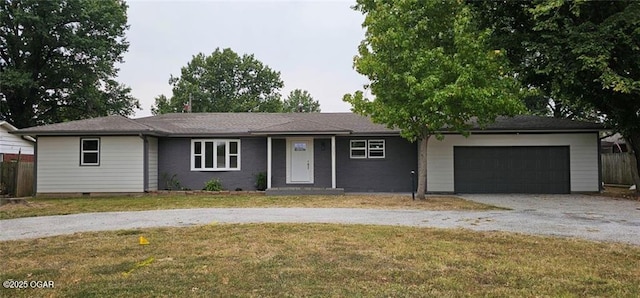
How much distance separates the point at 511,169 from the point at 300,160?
27.2 feet

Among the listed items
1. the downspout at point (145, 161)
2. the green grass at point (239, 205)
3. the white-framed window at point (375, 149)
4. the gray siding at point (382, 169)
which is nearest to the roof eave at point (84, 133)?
the downspout at point (145, 161)

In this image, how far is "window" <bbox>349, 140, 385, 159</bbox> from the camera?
18.0 m

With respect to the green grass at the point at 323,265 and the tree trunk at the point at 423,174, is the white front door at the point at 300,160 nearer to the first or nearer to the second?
the tree trunk at the point at 423,174

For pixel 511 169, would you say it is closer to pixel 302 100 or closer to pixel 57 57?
pixel 57 57

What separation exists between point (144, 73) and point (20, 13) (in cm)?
877

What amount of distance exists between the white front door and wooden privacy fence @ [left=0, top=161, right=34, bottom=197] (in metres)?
10.0

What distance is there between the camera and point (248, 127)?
61.8 ft

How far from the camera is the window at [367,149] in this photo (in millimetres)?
17969

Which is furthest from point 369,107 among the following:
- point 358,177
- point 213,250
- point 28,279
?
point 28,279

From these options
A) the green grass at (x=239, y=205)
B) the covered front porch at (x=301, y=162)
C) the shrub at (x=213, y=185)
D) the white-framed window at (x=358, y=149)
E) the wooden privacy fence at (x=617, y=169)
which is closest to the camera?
the green grass at (x=239, y=205)

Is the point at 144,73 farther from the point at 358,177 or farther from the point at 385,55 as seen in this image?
the point at 385,55

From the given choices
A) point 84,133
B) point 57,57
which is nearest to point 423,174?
point 84,133

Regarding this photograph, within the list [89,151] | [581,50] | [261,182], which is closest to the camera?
[581,50]

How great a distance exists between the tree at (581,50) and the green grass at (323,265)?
8.19 meters
